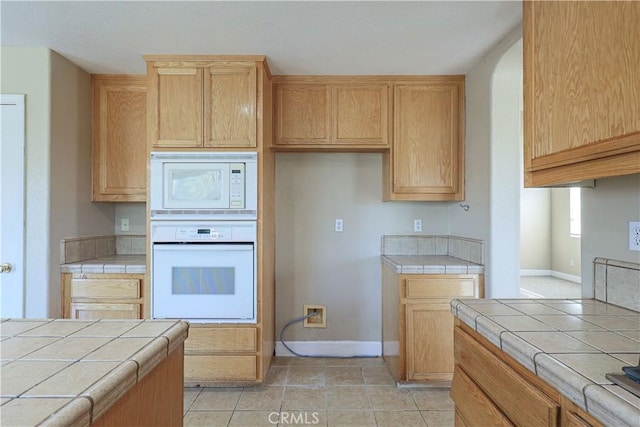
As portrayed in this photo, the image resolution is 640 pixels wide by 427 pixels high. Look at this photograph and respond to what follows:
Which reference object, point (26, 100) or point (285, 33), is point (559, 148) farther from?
point (26, 100)

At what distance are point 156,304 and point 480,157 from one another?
8.20 ft

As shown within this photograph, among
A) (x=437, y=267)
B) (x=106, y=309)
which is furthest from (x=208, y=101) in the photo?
(x=437, y=267)

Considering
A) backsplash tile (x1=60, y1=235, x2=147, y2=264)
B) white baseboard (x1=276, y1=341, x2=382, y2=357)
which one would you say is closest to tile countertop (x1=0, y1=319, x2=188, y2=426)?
backsplash tile (x1=60, y1=235, x2=147, y2=264)

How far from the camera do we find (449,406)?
229cm

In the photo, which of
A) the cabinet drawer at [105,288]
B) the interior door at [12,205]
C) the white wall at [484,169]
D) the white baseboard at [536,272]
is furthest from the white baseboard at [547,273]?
the interior door at [12,205]

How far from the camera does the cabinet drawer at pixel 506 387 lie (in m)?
0.87

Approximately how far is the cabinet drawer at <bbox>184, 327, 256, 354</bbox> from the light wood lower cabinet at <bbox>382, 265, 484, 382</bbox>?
107 cm

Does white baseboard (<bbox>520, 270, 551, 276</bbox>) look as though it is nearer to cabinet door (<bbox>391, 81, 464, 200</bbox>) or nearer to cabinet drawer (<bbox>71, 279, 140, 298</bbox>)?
cabinet door (<bbox>391, 81, 464, 200</bbox>)

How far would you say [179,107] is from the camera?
8.05 ft

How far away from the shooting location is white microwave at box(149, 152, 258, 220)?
2412mm

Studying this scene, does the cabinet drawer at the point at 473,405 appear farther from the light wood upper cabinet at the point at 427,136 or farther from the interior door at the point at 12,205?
the interior door at the point at 12,205

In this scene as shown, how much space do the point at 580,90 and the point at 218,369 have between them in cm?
248

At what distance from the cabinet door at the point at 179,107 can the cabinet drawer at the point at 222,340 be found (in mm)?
1297

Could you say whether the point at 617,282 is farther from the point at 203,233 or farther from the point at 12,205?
the point at 12,205
